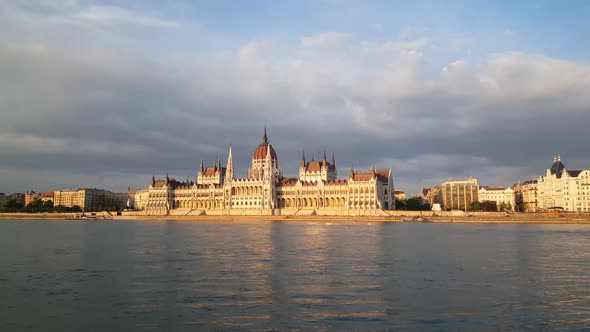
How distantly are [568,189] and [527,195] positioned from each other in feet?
86.7

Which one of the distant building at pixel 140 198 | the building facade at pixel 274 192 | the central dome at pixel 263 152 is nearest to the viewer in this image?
the building facade at pixel 274 192

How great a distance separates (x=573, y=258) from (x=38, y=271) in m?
26.8

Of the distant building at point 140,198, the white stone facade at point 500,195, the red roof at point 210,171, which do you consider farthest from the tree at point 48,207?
the white stone facade at point 500,195

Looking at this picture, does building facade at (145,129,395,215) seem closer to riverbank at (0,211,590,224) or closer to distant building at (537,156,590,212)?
riverbank at (0,211,590,224)

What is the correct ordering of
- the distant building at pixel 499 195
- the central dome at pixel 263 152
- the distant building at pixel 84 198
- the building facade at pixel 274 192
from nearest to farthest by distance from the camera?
the building facade at pixel 274 192 → the central dome at pixel 263 152 → the distant building at pixel 499 195 → the distant building at pixel 84 198

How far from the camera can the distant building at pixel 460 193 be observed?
135 m

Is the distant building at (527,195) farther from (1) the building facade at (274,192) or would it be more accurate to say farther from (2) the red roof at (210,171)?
(2) the red roof at (210,171)

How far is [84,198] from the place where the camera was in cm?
16325

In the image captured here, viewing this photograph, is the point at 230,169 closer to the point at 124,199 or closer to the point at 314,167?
the point at 314,167

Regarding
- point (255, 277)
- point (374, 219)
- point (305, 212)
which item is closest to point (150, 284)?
point (255, 277)

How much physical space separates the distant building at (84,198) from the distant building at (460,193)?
332 feet

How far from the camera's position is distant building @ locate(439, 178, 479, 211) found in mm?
134512

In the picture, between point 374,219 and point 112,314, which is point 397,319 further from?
point 374,219

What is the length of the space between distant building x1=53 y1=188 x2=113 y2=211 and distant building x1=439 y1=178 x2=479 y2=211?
101m
